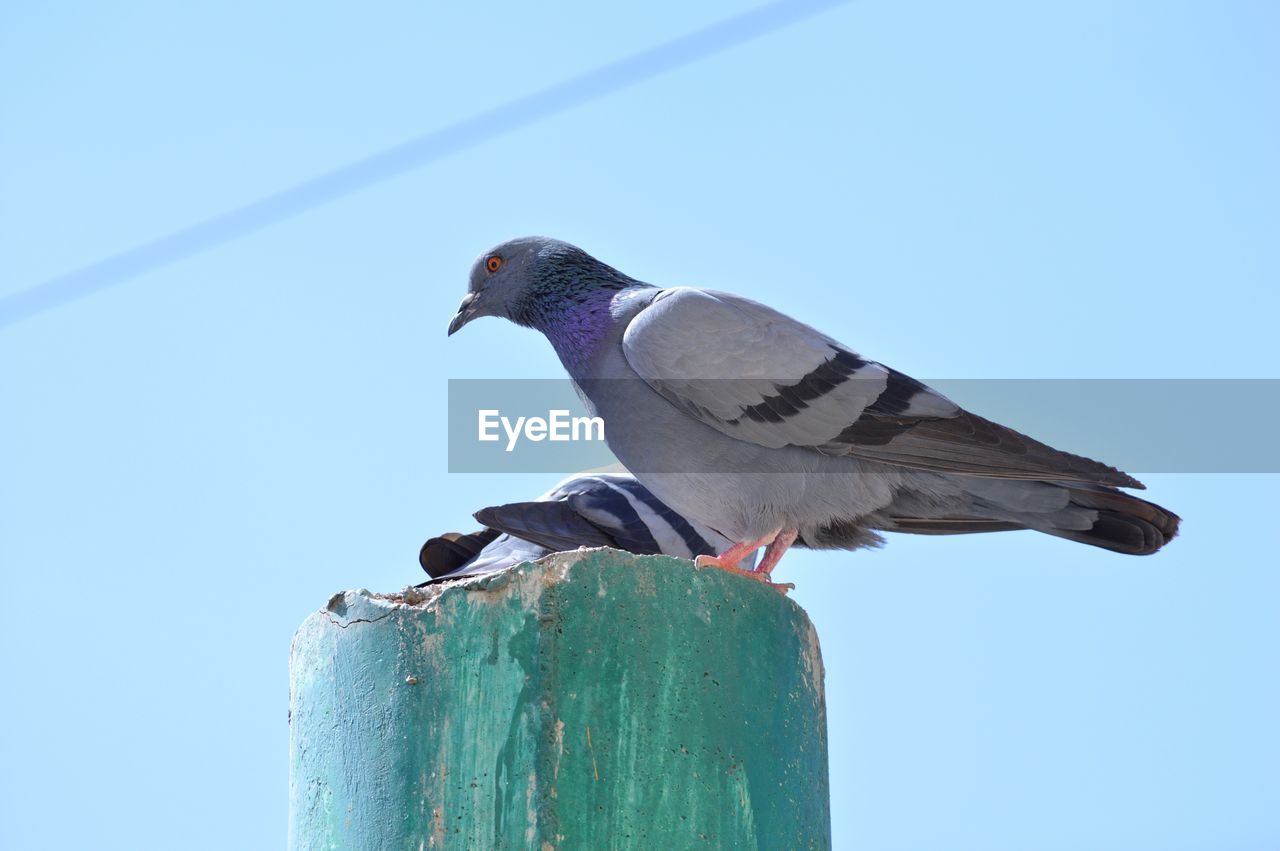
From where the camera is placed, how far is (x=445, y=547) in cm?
638

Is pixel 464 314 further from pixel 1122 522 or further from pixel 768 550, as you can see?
pixel 1122 522

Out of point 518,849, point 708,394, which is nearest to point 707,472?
point 708,394

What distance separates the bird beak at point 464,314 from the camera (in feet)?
19.6

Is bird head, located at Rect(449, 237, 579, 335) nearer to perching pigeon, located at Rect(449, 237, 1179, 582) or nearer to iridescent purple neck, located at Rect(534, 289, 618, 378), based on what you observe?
iridescent purple neck, located at Rect(534, 289, 618, 378)

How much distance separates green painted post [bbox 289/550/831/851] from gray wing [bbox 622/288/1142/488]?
1389mm

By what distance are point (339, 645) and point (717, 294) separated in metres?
2.22

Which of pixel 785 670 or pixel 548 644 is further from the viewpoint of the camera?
pixel 785 670

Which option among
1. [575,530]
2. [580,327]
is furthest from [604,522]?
[580,327]

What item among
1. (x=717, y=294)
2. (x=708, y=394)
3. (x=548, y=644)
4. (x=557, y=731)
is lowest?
(x=557, y=731)

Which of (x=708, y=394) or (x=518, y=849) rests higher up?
(x=708, y=394)

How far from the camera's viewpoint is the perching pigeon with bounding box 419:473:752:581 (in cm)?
577

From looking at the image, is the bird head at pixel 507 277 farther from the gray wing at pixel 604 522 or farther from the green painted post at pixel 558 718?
the green painted post at pixel 558 718

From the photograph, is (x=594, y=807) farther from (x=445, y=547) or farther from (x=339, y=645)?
(x=445, y=547)

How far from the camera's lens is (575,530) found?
5.90 meters
